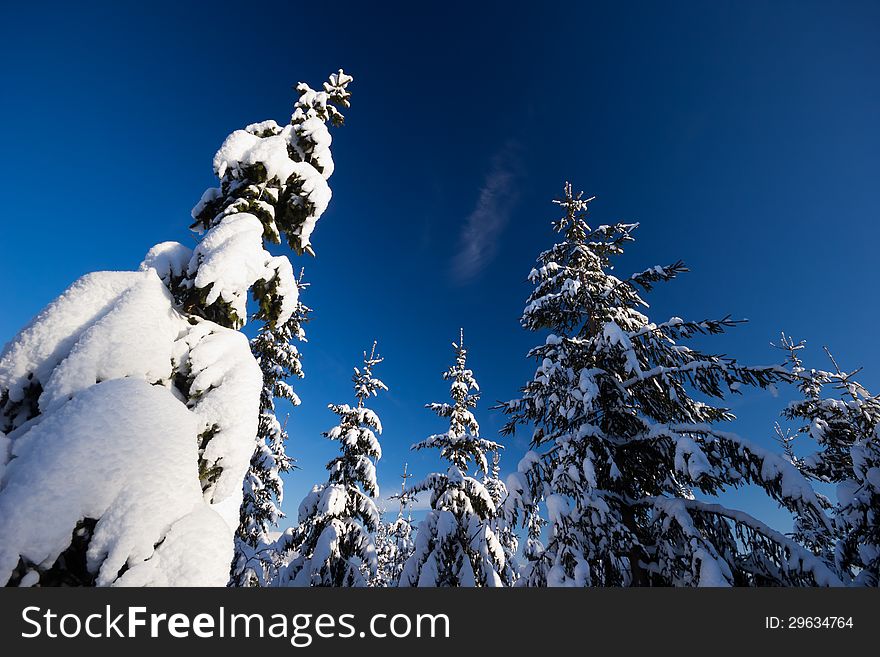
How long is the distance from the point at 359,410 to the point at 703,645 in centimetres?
1318

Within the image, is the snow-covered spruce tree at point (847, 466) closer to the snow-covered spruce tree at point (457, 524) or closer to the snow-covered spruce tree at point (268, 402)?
the snow-covered spruce tree at point (457, 524)

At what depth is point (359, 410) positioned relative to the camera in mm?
15727

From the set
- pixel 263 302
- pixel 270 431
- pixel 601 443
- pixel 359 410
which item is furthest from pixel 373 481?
pixel 263 302

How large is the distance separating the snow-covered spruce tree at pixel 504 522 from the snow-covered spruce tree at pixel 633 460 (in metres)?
0.38

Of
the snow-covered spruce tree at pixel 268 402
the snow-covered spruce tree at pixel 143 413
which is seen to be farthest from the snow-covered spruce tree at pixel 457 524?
the snow-covered spruce tree at pixel 143 413

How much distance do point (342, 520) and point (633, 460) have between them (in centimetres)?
1030

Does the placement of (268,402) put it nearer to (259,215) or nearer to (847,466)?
(259,215)

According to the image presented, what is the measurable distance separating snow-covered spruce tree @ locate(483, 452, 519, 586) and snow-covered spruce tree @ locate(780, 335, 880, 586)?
15.7 ft

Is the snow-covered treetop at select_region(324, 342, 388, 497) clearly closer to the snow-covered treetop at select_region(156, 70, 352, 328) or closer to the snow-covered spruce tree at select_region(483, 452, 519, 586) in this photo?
the snow-covered spruce tree at select_region(483, 452, 519, 586)

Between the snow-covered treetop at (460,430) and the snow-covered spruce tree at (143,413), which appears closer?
the snow-covered spruce tree at (143,413)

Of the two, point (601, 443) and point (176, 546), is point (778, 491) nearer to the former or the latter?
point (601, 443)

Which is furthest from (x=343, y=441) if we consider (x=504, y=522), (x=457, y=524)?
(x=504, y=522)

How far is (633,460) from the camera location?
8.17 metres

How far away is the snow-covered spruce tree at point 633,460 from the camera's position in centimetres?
584
